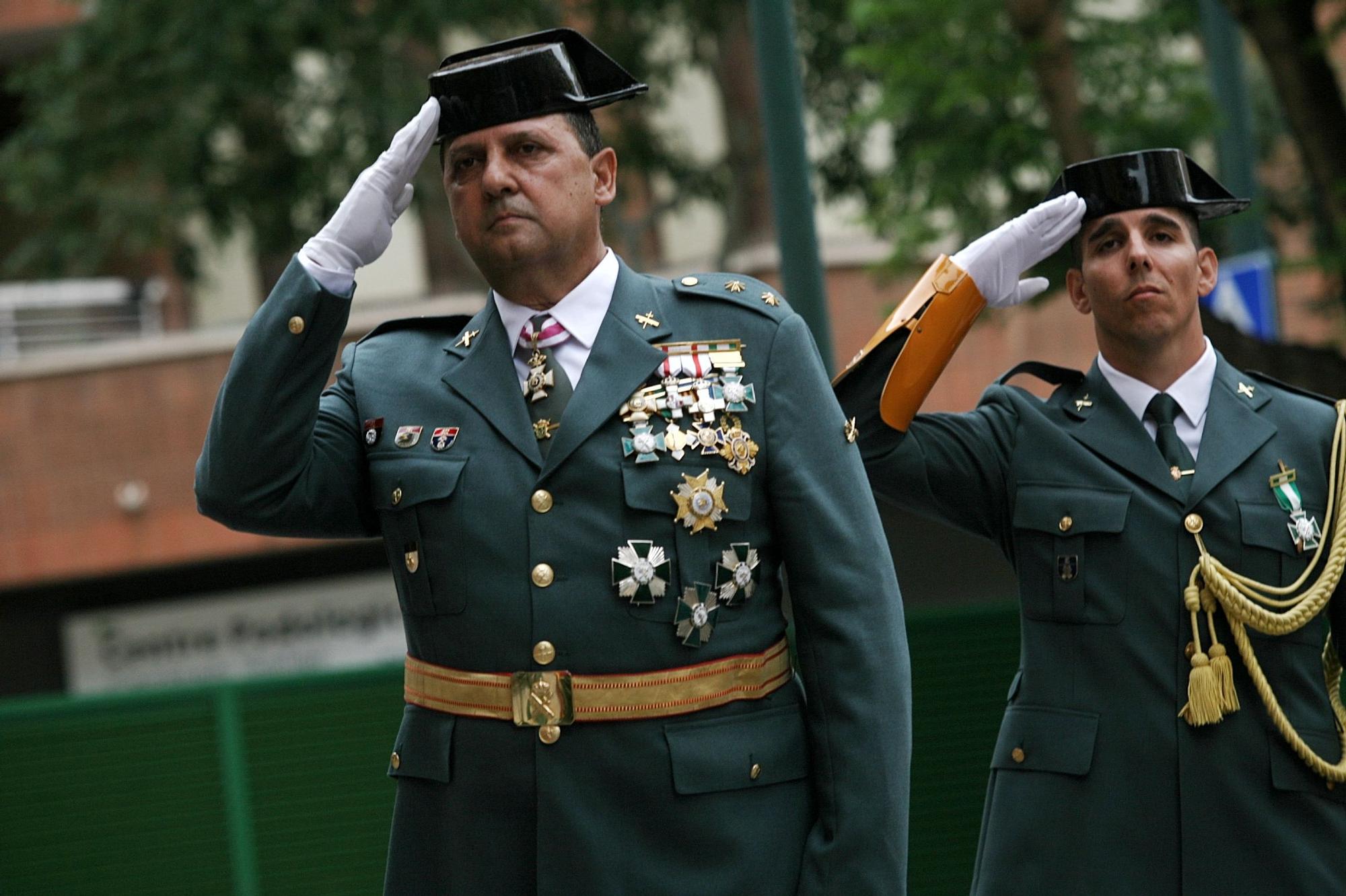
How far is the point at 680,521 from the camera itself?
2984mm

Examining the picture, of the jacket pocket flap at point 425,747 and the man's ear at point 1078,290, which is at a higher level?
the man's ear at point 1078,290

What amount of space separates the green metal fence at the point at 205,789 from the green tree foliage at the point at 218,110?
6328 mm

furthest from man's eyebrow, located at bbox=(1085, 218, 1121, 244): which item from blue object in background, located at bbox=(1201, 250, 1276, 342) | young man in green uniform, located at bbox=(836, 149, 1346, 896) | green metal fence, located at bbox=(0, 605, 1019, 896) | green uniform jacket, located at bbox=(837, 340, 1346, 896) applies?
blue object in background, located at bbox=(1201, 250, 1276, 342)

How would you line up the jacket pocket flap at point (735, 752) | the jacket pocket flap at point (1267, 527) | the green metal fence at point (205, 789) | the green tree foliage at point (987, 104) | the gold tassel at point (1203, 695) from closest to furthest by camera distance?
the jacket pocket flap at point (735, 752)
the gold tassel at point (1203, 695)
the jacket pocket flap at point (1267, 527)
the green metal fence at point (205, 789)
the green tree foliage at point (987, 104)

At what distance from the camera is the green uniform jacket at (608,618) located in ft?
9.52

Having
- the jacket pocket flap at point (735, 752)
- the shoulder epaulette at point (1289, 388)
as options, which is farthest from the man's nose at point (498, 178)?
the shoulder epaulette at point (1289, 388)

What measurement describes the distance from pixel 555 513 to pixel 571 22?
36.9ft

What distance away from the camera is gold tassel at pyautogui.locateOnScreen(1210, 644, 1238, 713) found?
365 cm

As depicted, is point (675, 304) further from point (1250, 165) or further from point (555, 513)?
point (1250, 165)

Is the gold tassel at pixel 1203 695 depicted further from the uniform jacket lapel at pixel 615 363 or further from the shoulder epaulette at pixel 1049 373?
the uniform jacket lapel at pixel 615 363

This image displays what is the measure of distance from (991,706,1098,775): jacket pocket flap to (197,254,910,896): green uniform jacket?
34.1 inches

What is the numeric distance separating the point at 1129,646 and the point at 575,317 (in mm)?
1387

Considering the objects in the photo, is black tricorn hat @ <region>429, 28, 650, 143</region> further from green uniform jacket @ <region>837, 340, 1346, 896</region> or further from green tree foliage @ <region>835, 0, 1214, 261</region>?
green tree foliage @ <region>835, 0, 1214, 261</region>

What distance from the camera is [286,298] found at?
3.00 metres
